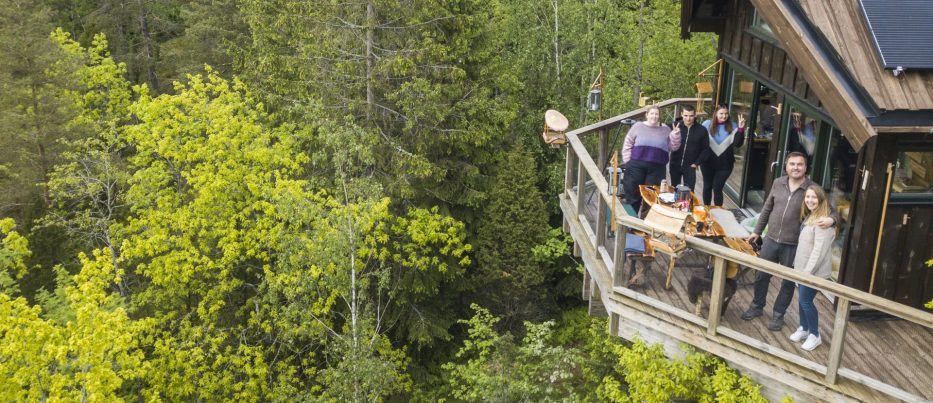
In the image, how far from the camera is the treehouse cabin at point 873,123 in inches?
299

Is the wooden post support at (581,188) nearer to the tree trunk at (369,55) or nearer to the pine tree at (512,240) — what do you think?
the tree trunk at (369,55)

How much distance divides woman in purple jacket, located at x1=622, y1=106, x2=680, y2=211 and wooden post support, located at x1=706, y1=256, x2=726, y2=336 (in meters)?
2.63

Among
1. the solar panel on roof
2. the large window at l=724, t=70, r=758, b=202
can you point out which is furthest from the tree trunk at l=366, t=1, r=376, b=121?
the solar panel on roof

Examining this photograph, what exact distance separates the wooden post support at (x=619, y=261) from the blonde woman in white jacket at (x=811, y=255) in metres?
1.77

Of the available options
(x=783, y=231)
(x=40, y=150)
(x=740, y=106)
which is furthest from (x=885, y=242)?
(x=40, y=150)

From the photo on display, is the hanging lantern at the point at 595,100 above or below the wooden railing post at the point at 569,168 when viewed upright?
above

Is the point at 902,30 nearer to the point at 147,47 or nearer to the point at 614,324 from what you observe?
the point at 614,324

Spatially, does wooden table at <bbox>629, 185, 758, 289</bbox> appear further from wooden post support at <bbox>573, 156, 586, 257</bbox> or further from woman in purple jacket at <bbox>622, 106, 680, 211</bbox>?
wooden post support at <bbox>573, 156, 586, 257</bbox>

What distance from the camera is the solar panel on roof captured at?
310 inches

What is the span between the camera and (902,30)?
815cm

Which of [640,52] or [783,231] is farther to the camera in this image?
[640,52]

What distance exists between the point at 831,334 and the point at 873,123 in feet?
7.08

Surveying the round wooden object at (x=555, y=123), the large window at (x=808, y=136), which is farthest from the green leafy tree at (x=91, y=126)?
the large window at (x=808, y=136)

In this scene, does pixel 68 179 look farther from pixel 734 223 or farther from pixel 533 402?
pixel 734 223
